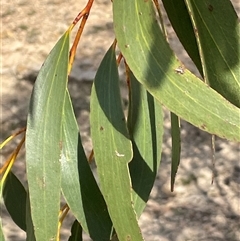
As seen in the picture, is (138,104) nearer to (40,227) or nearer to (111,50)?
(111,50)

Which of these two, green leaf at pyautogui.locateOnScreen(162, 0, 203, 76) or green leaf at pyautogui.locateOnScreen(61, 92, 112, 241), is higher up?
green leaf at pyautogui.locateOnScreen(162, 0, 203, 76)

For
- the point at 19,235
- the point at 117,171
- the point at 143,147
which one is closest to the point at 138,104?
the point at 143,147

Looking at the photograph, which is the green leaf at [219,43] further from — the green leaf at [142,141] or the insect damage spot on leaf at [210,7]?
the green leaf at [142,141]

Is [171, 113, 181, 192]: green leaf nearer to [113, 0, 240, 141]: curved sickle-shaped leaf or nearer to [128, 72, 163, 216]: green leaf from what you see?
[128, 72, 163, 216]: green leaf

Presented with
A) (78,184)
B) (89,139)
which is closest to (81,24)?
(78,184)

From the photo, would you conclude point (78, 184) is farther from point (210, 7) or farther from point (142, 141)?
point (210, 7)

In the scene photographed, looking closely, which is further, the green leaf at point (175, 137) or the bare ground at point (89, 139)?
the bare ground at point (89, 139)

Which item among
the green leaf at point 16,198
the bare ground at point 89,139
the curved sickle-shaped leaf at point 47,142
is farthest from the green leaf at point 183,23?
the bare ground at point 89,139

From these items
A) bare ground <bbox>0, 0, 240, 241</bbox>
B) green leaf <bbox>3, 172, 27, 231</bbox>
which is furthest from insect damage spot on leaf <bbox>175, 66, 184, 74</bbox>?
bare ground <bbox>0, 0, 240, 241</bbox>
